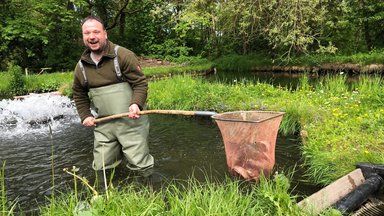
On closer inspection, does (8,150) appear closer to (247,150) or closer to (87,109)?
(87,109)

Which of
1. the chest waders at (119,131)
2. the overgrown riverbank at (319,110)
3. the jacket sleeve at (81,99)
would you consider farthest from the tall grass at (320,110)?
the jacket sleeve at (81,99)

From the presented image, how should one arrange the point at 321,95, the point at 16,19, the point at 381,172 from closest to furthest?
the point at 381,172 → the point at 321,95 → the point at 16,19

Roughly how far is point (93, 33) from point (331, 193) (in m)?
2.73

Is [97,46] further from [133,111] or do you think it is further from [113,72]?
[133,111]

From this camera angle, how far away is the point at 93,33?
3672mm

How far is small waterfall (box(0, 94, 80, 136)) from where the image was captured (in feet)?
26.2

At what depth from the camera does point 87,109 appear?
410cm

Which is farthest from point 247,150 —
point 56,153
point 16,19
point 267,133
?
point 16,19

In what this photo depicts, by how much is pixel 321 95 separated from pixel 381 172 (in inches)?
167

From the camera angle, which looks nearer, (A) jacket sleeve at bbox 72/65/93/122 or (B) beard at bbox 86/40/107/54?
(B) beard at bbox 86/40/107/54

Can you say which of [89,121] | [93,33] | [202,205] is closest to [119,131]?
[89,121]

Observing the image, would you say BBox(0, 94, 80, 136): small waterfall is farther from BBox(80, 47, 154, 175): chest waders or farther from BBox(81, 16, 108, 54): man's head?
BBox(81, 16, 108, 54): man's head

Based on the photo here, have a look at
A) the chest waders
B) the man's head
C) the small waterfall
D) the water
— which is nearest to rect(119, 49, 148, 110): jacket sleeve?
the chest waders

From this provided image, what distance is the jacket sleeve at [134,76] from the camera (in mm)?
3770
